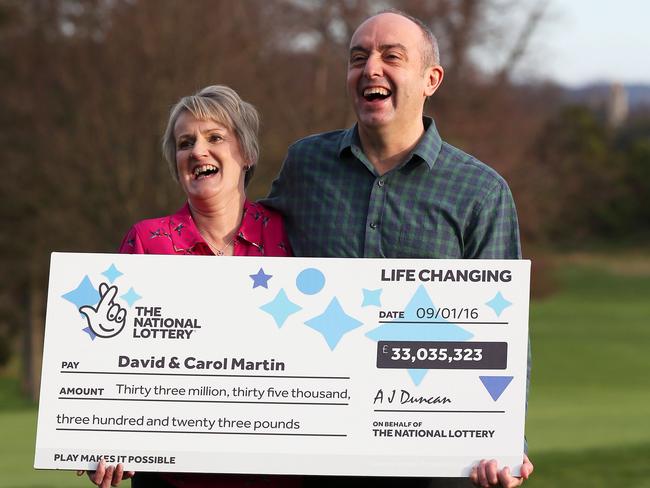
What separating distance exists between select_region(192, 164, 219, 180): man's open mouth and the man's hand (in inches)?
50.2

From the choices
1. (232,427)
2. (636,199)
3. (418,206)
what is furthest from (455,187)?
(636,199)

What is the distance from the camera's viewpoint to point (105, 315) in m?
3.75

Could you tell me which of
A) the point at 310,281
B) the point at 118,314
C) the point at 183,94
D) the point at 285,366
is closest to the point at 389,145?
the point at 310,281

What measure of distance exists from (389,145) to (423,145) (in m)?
0.11

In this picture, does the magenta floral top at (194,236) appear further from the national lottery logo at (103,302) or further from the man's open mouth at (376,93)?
the man's open mouth at (376,93)

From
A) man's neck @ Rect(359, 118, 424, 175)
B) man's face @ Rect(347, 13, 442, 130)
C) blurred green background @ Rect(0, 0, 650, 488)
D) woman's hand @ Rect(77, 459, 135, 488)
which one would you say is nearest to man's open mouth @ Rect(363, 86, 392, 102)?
man's face @ Rect(347, 13, 442, 130)

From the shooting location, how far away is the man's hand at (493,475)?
146 inches

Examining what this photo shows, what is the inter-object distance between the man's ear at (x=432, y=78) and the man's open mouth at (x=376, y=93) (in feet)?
0.60

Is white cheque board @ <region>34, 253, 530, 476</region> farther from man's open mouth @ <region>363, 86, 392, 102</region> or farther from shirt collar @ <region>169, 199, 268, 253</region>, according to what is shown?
man's open mouth @ <region>363, 86, 392, 102</region>

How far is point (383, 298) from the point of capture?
3775 millimetres

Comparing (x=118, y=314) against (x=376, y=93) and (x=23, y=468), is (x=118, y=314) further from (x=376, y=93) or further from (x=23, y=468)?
(x=23, y=468)

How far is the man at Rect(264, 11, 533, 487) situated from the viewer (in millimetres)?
3914

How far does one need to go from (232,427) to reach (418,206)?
0.95 m

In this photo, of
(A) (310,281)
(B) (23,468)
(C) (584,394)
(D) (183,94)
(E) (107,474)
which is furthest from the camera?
(D) (183,94)
